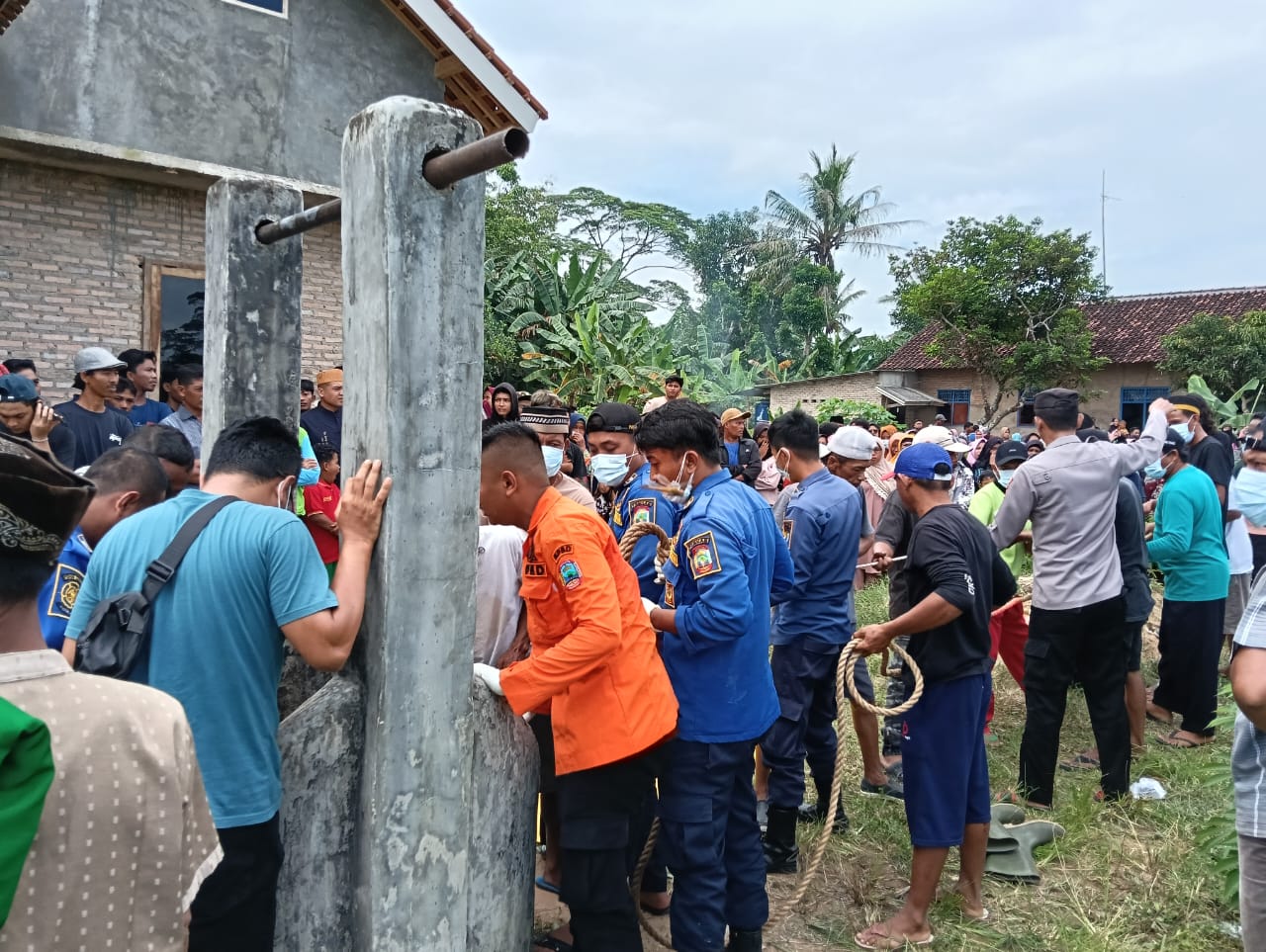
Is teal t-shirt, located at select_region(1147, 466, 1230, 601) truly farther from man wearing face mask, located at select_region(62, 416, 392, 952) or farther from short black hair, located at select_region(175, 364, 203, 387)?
short black hair, located at select_region(175, 364, 203, 387)

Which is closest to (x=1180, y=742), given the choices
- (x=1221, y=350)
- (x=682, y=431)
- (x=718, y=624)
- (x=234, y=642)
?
(x=718, y=624)

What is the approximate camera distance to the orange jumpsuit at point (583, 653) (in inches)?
111

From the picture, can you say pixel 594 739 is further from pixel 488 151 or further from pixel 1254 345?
pixel 1254 345

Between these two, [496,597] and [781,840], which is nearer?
[496,597]

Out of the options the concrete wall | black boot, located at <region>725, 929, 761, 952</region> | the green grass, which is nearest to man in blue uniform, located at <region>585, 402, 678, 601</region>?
black boot, located at <region>725, 929, 761, 952</region>

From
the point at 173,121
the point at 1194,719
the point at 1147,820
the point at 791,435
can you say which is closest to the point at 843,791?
the point at 1147,820

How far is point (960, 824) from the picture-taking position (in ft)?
12.0

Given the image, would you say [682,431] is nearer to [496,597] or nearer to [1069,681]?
[496,597]

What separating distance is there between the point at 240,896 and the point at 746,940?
1.96m

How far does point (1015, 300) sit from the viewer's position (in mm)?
24469

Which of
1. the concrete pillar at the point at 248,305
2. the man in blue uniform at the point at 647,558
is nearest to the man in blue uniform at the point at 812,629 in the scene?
the man in blue uniform at the point at 647,558

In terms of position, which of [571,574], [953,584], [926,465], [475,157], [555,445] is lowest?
[953,584]

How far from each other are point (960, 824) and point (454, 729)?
2.19 meters

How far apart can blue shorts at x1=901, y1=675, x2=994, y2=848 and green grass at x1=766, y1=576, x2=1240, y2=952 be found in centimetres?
55
